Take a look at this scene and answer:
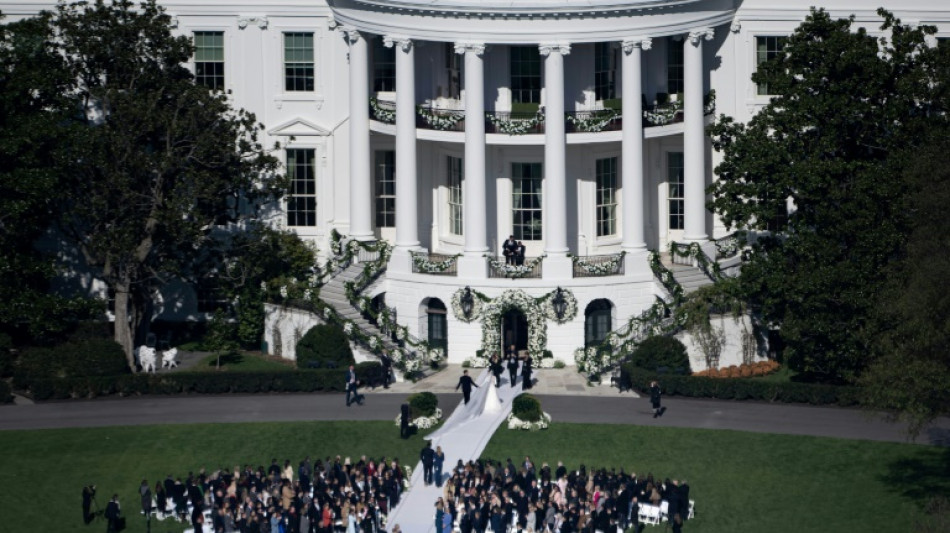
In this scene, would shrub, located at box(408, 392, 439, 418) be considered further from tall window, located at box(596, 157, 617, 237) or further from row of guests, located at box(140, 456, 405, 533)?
tall window, located at box(596, 157, 617, 237)

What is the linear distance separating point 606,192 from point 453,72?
8.03m

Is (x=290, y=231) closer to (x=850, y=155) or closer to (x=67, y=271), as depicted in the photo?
(x=67, y=271)

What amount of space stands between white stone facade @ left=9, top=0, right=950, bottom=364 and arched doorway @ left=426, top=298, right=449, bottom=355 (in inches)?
17.6

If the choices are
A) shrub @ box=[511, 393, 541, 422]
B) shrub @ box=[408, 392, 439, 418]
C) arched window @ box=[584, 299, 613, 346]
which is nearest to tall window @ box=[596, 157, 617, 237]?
arched window @ box=[584, 299, 613, 346]

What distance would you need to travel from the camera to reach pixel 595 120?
9719 cm

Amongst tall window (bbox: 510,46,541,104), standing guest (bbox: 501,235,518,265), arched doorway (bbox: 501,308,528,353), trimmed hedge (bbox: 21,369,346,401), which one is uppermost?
tall window (bbox: 510,46,541,104)

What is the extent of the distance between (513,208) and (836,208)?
53.3ft

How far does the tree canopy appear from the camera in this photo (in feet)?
306

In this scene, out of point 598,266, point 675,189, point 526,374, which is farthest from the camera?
point 675,189

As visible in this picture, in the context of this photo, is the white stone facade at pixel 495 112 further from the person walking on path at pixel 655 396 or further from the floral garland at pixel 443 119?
the person walking on path at pixel 655 396

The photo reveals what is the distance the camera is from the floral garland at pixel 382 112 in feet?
326

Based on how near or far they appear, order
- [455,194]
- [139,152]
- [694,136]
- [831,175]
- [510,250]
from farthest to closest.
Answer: [455,194] → [694,136] → [510,250] → [139,152] → [831,175]

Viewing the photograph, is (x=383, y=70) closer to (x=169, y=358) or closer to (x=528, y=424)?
(x=169, y=358)

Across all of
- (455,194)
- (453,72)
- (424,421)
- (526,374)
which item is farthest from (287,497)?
(453,72)
